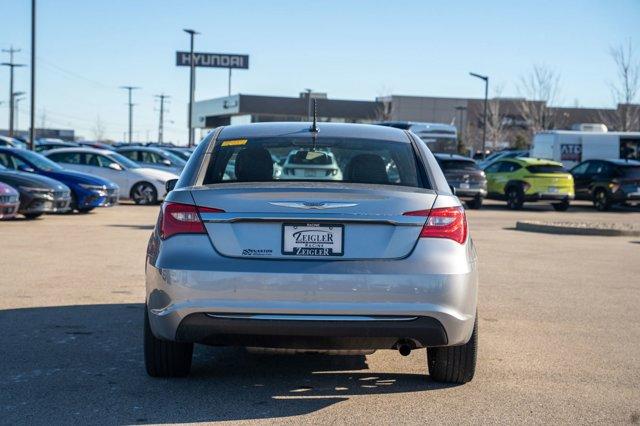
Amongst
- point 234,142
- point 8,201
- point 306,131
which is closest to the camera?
point 234,142

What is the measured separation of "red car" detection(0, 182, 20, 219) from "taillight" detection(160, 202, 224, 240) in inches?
503

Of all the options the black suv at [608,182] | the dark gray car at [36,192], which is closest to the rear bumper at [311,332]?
the dark gray car at [36,192]

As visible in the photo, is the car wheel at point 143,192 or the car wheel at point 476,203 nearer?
the car wheel at point 143,192

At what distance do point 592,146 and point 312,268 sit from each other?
110 feet

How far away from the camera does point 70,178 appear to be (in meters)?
21.5

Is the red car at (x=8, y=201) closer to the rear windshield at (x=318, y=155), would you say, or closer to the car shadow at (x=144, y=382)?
the car shadow at (x=144, y=382)

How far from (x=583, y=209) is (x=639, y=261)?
1675cm

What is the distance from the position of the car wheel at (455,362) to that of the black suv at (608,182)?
24107 mm

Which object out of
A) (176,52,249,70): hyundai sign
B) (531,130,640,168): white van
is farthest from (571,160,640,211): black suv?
(176,52,249,70): hyundai sign

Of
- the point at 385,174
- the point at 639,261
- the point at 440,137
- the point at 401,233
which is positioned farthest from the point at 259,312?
the point at 440,137

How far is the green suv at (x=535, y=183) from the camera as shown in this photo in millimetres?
28547

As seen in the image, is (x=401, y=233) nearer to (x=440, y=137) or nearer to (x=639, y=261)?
(x=639, y=261)

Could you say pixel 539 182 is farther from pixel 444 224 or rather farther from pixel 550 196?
pixel 444 224

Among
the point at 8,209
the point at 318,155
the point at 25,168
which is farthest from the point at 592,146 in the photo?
the point at 318,155
